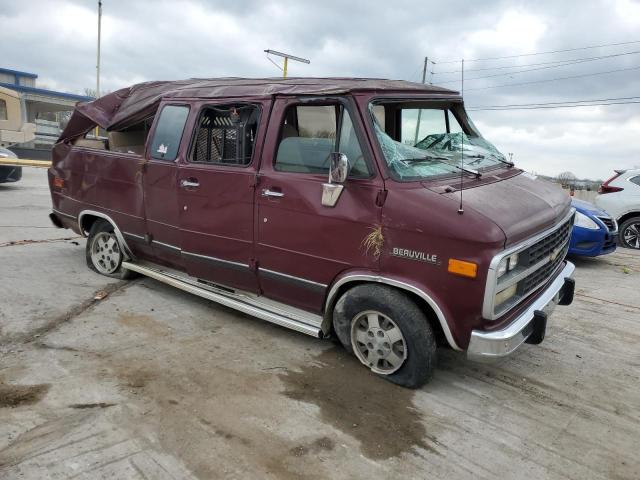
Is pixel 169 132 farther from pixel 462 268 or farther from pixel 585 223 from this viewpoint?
pixel 585 223

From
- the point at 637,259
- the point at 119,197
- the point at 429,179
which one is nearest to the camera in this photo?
the point at 429,179

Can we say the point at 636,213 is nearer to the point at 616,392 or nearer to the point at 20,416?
the point at 616,392

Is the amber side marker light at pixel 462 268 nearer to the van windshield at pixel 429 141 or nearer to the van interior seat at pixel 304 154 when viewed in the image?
the van windshield at pixel 429 141

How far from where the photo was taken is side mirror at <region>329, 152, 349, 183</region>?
342 centimetres

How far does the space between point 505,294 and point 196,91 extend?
3.28m

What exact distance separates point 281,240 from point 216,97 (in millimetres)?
1508

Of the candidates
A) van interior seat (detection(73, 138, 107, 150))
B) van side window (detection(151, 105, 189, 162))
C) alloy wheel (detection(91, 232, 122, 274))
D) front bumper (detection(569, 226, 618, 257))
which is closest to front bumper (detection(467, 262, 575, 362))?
van side window (detection(151, 105, 189, 162))

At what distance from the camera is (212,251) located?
4.50m

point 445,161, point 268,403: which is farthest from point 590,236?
point 268,403

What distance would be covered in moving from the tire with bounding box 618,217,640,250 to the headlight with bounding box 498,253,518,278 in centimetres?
788

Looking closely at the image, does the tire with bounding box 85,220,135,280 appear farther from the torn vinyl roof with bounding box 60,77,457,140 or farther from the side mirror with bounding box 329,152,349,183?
the side mirror with bounding box 329,152,349,183

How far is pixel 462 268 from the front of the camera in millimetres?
3127

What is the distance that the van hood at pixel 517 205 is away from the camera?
128 inches

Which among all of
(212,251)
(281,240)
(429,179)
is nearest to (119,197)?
(212,251)
